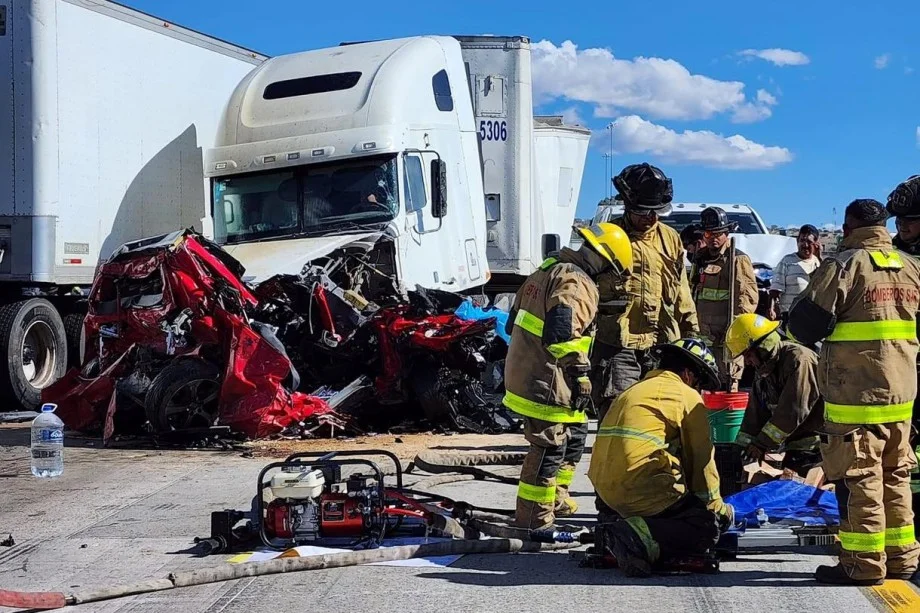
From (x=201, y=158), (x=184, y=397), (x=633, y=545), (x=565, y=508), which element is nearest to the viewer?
(x=633, y=545)

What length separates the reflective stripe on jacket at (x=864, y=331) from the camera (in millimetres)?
5215

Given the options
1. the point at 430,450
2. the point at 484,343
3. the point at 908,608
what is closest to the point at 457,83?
the point at 484,343

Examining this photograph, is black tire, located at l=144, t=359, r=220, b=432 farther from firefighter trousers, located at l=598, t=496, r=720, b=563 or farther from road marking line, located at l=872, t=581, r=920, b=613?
road marking line, located at l=872, t=581, r=920, b=613

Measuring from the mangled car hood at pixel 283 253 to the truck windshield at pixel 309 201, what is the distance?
318mm

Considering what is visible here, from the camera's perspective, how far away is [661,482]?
17.7 feet

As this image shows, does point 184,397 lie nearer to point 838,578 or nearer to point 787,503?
point 787,503

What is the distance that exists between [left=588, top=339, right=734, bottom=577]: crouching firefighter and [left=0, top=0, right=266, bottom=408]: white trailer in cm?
860

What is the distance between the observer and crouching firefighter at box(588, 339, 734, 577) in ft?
17.7

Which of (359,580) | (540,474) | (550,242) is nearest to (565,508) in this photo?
(540,474)

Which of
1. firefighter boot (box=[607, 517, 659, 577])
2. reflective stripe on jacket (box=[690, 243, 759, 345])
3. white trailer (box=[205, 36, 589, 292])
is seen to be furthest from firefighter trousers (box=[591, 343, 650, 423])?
white trailer (box=[205, 36, 589, 292])

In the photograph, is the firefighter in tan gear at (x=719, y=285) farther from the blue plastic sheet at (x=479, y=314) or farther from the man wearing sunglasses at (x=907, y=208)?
the man wearing sunglasses at (x=907, y=208)

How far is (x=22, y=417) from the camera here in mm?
11969

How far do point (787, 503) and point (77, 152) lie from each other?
9255mm

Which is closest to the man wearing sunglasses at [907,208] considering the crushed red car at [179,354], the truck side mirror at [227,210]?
the crushed red car at [179,354]
